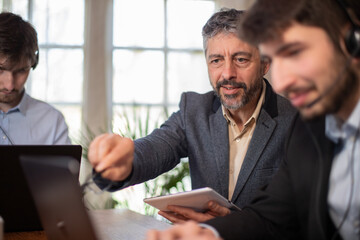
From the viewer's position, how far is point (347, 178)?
111 cm

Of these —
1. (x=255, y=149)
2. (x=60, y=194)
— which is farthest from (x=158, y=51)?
(x=60, y=194)

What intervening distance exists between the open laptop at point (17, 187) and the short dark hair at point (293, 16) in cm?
70

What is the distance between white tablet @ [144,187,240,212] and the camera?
1417 mm

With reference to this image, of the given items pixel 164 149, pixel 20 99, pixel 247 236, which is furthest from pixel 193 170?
pixel 20 99

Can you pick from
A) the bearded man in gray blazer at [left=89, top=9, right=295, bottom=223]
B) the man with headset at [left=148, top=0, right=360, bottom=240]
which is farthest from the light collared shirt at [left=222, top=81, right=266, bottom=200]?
the man with headset at [left=148, top=0, right=360, bottom=240]

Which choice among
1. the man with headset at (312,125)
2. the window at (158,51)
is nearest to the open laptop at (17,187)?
the man with headset at (312,125)

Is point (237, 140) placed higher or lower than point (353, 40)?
lower

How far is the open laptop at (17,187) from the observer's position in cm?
135

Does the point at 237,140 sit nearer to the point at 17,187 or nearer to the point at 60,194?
the point at 17,187

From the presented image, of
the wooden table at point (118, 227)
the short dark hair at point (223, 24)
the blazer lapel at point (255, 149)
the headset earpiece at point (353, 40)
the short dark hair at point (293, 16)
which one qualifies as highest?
the short dark hair at point (223, 24)

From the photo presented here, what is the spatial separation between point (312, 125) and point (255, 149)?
0.62m

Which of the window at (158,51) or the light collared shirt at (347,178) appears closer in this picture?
the light collared shirt at (347,178)

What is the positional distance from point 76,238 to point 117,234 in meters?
0.48

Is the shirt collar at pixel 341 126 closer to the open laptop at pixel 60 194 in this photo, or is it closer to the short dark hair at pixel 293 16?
the short dark hair at pixel 293 16
